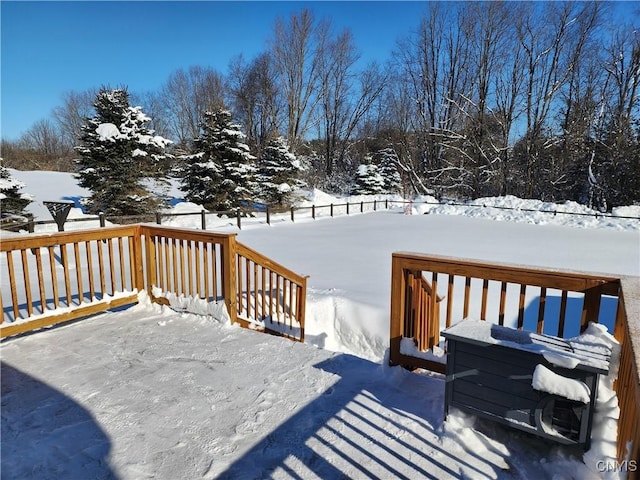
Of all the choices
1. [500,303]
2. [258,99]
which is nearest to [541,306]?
[500,303]

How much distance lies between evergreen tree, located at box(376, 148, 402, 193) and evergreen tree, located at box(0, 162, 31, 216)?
20.8 meters

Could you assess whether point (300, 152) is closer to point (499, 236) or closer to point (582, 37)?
point (582, 37)

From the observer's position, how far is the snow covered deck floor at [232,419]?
6.01 feet

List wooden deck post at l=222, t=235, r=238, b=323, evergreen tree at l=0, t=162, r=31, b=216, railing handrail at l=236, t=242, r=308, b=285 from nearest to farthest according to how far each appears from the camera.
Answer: wooden deck post at l=222, t=235, r=238, b=323
railing handrail at l=236, t=242, r=308, b=285
evergreen tree at l=0, t=162, r=31, b=216

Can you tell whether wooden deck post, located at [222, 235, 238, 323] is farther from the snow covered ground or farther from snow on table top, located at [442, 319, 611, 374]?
snow on table top, located at [442, 319, 611, 374]

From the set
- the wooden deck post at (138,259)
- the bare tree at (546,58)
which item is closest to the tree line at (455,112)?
the bare tree at (546,58)

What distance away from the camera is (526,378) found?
1810mm

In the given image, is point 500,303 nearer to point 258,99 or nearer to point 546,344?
point 546,344

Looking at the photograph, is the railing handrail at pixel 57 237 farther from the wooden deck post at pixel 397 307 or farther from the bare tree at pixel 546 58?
the bare tree at pixel 546 58

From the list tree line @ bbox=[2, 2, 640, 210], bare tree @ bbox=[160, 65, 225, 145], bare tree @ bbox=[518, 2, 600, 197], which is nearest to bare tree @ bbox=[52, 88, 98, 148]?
tree line @ bbox=[2, 2, 640, 210]

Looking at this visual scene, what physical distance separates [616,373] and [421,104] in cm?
2579

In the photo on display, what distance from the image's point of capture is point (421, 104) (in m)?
25.1

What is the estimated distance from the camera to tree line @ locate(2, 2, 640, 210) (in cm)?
1775

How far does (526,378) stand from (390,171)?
26.4 metres
